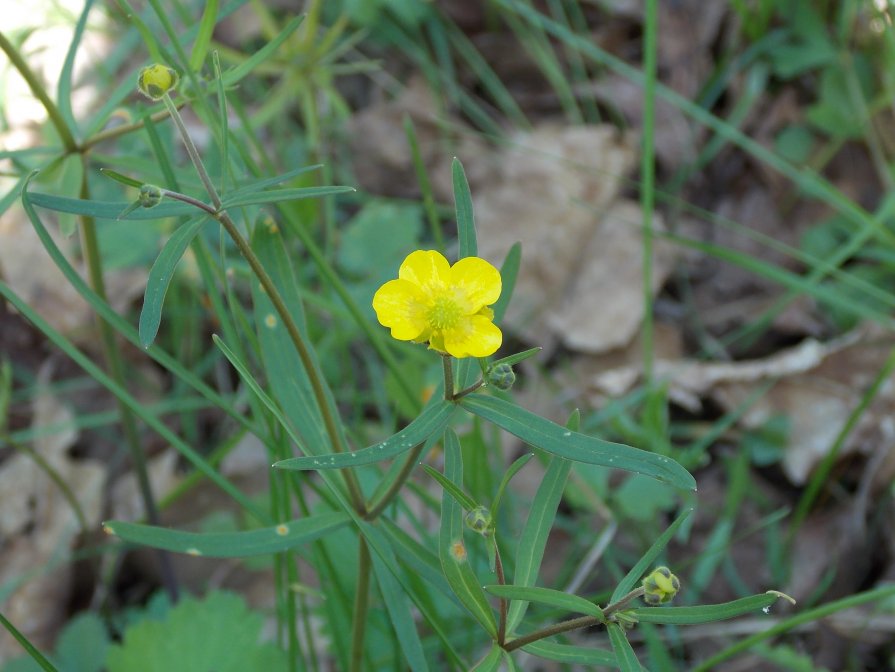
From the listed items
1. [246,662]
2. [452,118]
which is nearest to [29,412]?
[246,662]

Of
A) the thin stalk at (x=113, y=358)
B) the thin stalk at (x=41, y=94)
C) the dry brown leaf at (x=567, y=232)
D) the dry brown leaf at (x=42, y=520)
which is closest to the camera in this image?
the thin stalk at (x=41, y=94)

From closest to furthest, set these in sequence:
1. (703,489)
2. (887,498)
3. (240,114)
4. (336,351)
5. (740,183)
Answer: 1. (240,114)
2. (887,498)
3. (703,489)
4. (336,351)
5. (740,183)

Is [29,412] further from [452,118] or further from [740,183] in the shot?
[740,183]

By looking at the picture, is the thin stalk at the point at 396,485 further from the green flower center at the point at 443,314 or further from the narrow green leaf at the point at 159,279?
the narrow green leaf at the point at 159,279

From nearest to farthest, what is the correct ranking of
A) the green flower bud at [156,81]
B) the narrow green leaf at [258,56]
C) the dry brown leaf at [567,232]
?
the green flower bud at [156,81]
the narrow green leaf at [258,56]
the dry brown leaf at [567,232]

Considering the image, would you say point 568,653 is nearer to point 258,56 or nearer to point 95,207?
point 95,207

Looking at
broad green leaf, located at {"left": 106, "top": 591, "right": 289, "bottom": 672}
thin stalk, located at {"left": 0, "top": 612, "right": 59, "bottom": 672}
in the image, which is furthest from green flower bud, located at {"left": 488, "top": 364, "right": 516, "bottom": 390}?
broad green leaf, located at {"left": 106, "top": 591, "right": 289, "bottom": 672}

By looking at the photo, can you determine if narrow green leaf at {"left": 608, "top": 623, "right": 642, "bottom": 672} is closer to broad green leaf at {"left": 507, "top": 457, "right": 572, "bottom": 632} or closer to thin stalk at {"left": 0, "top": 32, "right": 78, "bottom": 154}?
broad green leaf at {"left": 507, "top": 457, "right": 572, "bottom": 632}

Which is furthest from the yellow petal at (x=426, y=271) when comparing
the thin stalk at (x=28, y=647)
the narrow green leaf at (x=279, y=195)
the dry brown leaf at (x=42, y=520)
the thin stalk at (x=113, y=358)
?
the dry brown leaf at (x=42, y=520)
